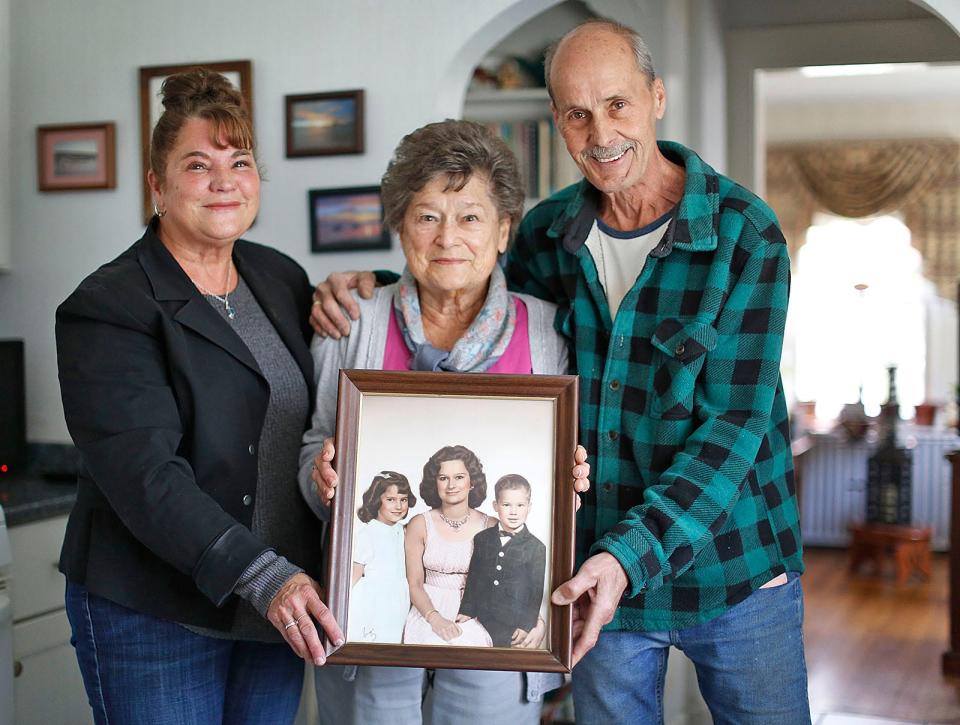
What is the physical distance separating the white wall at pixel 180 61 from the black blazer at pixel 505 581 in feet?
4.46

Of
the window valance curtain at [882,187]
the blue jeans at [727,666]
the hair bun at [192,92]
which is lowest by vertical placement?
the blue jeans at [727,666]

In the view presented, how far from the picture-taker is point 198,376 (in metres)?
1.69

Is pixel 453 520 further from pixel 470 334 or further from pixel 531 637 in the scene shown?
pixel 470 334

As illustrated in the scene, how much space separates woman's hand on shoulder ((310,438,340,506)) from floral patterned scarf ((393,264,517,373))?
245mm

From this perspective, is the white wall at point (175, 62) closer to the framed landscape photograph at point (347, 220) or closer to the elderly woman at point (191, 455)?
the framed landscape photograph at point (347, 220)

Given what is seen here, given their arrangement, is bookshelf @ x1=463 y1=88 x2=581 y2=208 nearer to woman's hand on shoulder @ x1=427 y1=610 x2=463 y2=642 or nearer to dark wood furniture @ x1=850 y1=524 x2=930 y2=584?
woman's hand on shoulder @ x1=427 y1=610 x2=463 y2=642

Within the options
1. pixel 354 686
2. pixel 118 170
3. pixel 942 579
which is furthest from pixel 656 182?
pixel 942 579

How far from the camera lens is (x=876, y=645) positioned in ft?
17.8

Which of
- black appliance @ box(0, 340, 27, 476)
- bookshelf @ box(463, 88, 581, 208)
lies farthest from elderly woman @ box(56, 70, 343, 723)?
bookshelf @ box(463, 88, 581, 208)

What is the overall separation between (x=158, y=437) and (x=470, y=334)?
0.52 metres

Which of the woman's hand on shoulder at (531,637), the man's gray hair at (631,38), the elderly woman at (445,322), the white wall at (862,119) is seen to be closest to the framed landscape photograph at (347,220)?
the elderly woman at (445,322)

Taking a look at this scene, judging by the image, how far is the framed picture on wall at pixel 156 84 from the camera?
2.80 meters

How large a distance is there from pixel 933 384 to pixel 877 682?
3.97 metres

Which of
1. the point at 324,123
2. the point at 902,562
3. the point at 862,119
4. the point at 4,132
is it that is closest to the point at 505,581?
the point at 324,123
